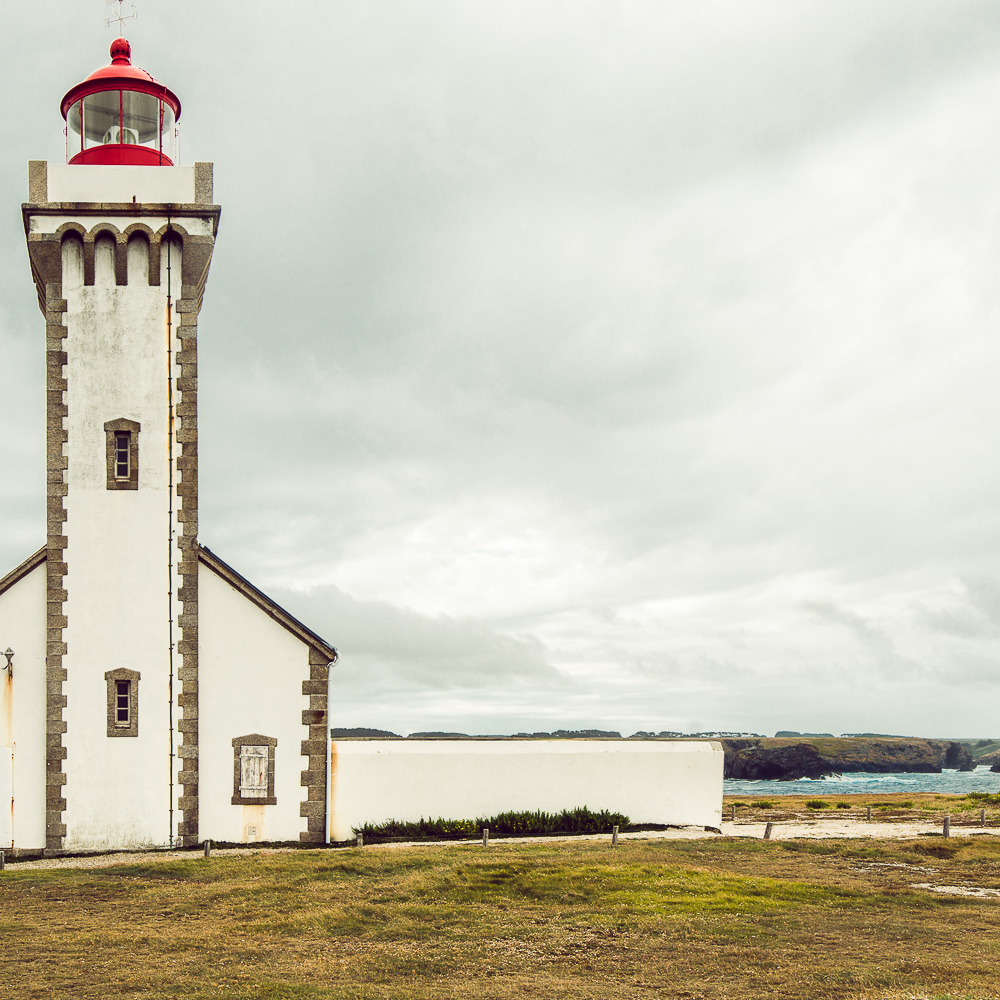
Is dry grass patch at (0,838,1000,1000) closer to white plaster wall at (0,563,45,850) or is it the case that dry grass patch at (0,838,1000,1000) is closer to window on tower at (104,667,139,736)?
white plaster wall at (0,563,45,850)

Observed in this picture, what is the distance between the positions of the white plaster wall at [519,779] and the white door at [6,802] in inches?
272

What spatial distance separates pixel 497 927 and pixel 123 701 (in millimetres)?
10974

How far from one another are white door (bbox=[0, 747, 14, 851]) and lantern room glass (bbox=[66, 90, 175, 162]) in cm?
1429

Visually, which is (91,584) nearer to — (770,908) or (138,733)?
(138,733)

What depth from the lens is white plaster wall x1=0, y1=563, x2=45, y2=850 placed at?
20.3m

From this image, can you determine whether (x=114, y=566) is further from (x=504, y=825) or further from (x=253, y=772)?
(x=504, y=825)

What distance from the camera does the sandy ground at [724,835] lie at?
63.9 ft

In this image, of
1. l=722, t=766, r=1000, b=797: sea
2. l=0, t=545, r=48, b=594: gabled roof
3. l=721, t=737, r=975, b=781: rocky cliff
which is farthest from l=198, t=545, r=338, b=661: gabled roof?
l=721, t=737, r=975, b=781: rocky cliff

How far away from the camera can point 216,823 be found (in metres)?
21.0

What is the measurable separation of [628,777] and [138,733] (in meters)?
12.5

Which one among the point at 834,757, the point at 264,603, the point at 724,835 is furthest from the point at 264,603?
the point at 834,757

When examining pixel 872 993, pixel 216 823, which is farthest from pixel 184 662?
pixel 872 993

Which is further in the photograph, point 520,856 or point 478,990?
point 520,856

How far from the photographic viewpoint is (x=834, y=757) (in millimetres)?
135625
